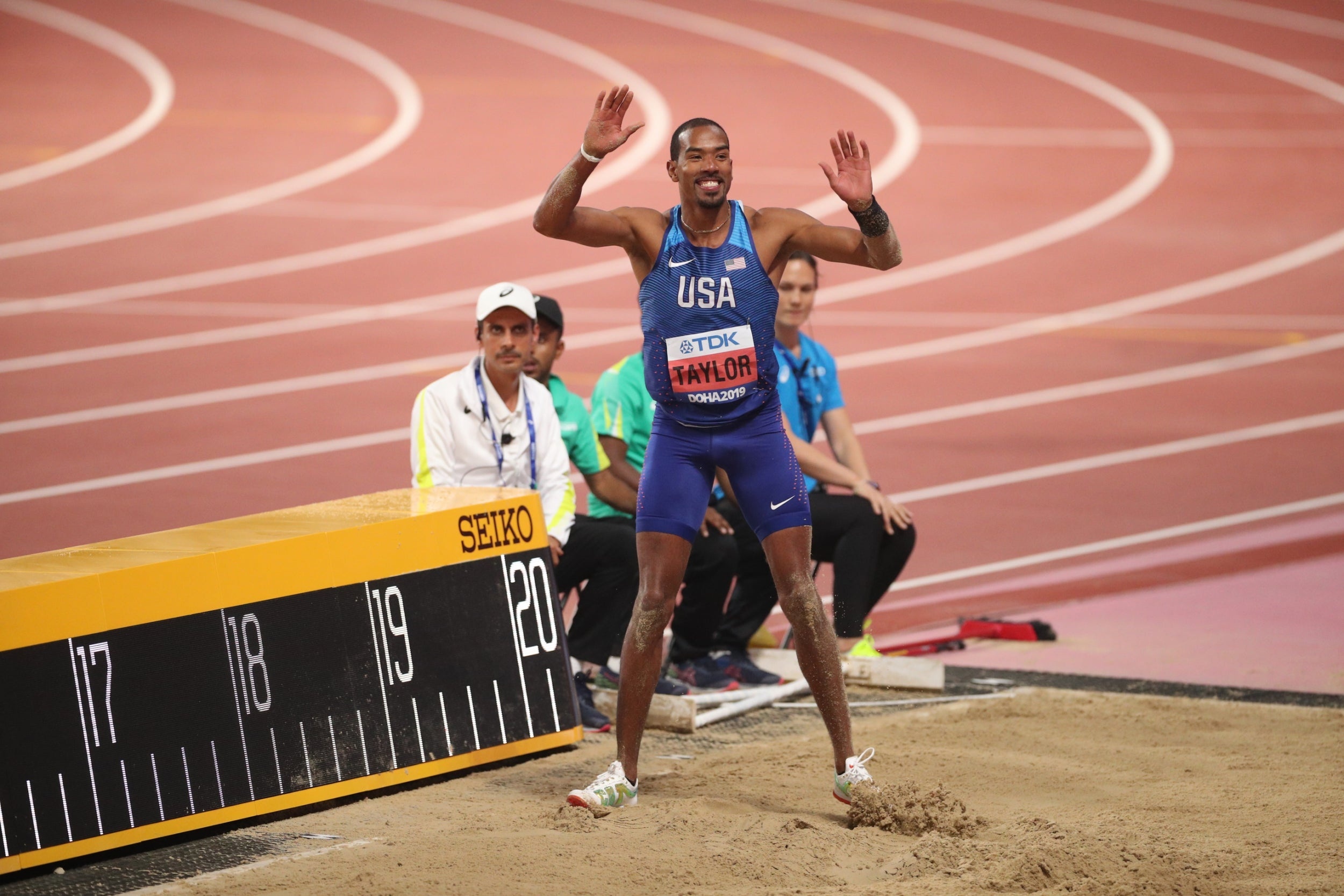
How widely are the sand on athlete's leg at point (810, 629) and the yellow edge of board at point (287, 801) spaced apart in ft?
3.65

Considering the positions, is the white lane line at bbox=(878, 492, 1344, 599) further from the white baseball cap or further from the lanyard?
the white baseball cap

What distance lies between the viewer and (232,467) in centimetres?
938

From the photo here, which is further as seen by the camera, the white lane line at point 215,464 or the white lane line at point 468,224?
the white lane line at point 468,224

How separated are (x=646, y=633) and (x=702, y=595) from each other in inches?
67.0

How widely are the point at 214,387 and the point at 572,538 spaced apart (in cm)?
569

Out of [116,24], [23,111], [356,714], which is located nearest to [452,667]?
[356,714]

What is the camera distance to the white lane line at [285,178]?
536 inches

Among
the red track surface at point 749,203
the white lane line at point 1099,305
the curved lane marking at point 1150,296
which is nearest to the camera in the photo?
the red track surface at point 749,203

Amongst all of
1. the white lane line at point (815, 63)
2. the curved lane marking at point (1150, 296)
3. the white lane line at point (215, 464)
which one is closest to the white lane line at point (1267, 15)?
the curved lane marking at point (1150, 296)

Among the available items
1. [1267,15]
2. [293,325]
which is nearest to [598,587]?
[293,325]

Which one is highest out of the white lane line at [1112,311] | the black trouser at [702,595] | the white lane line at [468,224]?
the white lane line at [468,224]

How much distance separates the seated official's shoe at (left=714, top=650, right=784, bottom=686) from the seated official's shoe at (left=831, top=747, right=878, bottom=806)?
1.73 meters

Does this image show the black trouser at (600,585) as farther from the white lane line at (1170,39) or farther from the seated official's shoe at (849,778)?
the white lane line at (1170,39)

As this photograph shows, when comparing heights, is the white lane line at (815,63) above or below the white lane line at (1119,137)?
above
